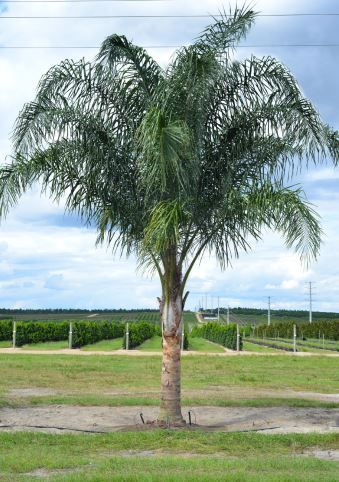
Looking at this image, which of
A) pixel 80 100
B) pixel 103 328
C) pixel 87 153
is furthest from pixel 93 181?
pixel 103 328

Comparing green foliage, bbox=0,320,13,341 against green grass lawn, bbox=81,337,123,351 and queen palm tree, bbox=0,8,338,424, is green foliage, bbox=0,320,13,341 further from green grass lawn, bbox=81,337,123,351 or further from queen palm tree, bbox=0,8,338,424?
queen palm tree, bbox=0,8,338,424

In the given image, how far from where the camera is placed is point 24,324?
125 feet

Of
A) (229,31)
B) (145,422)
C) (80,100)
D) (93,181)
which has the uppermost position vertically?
(229,31)

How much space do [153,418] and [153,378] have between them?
7654 millimetres

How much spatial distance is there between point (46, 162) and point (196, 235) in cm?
261

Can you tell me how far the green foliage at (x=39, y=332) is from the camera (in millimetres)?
37625

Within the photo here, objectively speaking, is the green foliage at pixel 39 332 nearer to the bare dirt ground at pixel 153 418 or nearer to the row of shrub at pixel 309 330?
the row of shrub at pixel 309 330

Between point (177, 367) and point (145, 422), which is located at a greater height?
point (177, 367)

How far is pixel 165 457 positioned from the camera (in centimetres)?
838

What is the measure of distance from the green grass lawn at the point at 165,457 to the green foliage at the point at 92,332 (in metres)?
27.4

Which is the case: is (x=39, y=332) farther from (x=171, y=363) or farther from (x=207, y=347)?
(x=171, y=363)

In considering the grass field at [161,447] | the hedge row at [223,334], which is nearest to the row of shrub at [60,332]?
the hedge row at [223,334]

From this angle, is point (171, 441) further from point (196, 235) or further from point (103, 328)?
point (103, 328)

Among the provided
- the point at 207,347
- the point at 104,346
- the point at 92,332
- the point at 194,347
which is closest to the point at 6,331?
the point at 92,332
